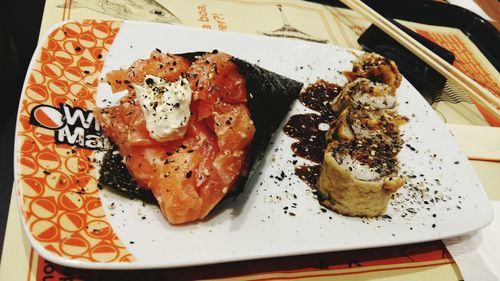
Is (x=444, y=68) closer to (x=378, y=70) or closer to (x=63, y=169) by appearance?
(x=378, y=70)

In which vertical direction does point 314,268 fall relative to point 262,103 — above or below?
below

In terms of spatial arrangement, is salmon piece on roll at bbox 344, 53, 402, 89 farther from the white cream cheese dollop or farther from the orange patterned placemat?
the white cream cheese dollop

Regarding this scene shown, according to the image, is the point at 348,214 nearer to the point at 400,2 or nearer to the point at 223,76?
the point at 223,76

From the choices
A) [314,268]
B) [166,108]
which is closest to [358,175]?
[314,268]

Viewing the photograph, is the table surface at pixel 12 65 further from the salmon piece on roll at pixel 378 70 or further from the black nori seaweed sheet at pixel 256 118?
the salmon piece on roll at pixel 378 70

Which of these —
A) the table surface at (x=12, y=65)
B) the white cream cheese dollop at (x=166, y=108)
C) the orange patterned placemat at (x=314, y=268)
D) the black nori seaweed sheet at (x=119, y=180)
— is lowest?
the table surface at (x=12, y=65)

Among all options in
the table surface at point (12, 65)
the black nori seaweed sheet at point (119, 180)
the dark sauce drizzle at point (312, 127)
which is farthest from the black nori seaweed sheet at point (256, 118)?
the table surface at point (12, 65)
